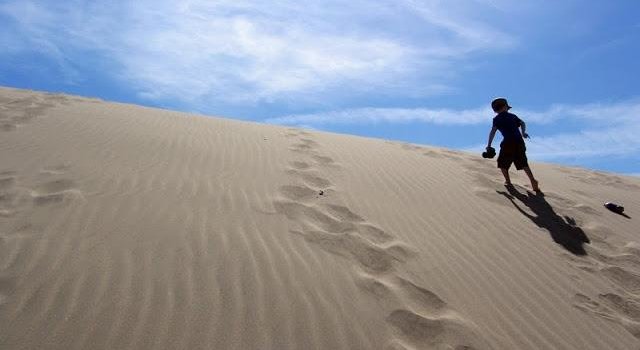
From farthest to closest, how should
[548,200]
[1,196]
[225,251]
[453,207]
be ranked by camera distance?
[548,200], [453,207], [1,196], [225,251]

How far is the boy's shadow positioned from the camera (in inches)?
167

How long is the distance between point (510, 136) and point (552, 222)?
4.84 ft

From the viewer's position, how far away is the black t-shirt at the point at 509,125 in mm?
5762

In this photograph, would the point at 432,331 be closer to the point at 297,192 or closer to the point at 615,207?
the point at 297,192

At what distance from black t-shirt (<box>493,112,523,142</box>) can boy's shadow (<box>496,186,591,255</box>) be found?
0.74 m

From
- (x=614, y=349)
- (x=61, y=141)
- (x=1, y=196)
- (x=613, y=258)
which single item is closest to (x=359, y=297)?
(x=614, y=349)

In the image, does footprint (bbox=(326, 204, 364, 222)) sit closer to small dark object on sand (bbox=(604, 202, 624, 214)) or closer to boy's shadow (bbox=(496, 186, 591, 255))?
boy's shadow (bbox=(496, 186, 591, 255))

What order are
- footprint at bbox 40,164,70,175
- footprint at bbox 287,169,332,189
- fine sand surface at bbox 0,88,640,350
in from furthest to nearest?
footprint at bbox 287,169,332,189
footprint at bbox 40,164,70,175
fine sand surface at bbox 0,88,640,350

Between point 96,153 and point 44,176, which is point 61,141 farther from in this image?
point 44,176

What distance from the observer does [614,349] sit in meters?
2.74

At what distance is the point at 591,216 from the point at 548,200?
A: 21.5 inches

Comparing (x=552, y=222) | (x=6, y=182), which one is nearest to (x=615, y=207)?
(x=552, y=222)

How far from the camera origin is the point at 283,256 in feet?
10.6

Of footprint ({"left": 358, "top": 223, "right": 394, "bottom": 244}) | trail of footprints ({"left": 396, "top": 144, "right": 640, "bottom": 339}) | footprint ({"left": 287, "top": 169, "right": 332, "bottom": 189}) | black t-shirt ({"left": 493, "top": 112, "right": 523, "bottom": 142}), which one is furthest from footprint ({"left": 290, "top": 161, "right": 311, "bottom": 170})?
black t-shirt ({"left": 493, "top": 112, "right": 523, "bottom": 142})
